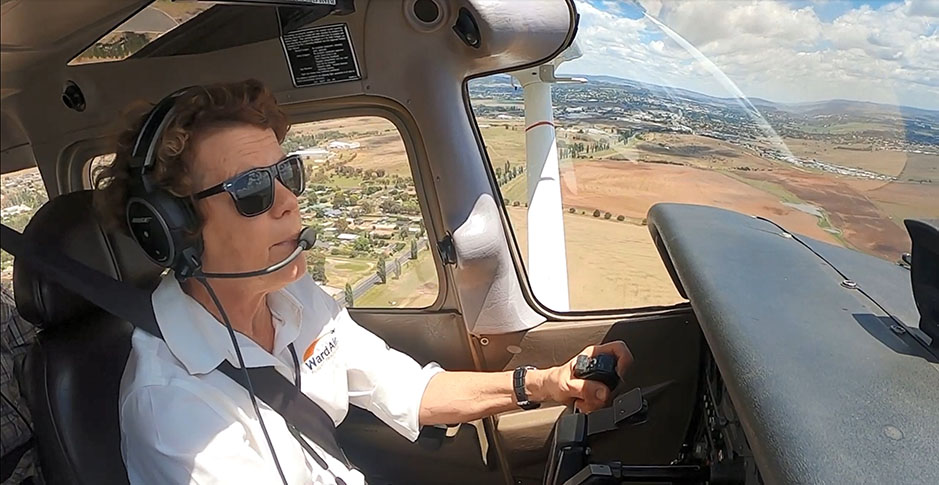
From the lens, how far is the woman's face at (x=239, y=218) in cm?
125

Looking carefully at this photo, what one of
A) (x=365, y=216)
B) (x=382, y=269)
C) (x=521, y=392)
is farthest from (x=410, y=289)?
(x=521, y=392)

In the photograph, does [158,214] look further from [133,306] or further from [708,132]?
[708,132]

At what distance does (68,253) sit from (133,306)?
5.9 inches

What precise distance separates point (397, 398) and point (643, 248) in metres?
0.86

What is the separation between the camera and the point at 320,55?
76.6 inches

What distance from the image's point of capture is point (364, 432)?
207cm

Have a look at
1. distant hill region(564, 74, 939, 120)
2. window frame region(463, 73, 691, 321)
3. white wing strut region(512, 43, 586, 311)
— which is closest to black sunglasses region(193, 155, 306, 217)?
window frame region(463, 73, 691, 321)

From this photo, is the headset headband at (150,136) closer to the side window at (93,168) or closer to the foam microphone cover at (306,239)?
the side window at (93,168)

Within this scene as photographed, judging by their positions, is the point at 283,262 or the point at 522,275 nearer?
the point at 283,262

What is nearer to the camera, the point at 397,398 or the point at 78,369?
the point at 78,369

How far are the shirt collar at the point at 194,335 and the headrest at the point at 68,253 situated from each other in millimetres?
115

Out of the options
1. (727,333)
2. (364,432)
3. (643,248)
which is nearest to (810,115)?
(643,248)

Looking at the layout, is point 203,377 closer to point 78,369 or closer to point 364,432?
point 78,369

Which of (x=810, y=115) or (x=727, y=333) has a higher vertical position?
(x=810, y=115)
